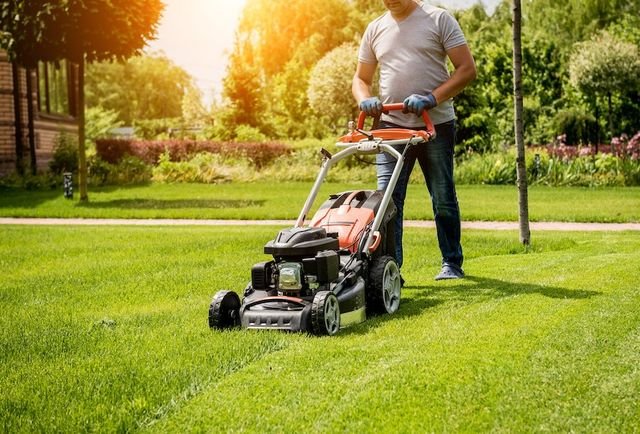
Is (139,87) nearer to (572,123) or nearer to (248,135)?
(248,135)

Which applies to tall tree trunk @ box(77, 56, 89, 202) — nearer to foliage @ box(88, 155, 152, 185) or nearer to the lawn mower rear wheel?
foliage @ box(88, 155, 152, 185)

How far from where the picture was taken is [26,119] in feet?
83.7

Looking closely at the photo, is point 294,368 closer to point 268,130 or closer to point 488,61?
point 488,61

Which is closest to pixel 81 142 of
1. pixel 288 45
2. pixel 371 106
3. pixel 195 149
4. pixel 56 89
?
pixel 195 149

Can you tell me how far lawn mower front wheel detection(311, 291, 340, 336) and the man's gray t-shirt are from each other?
79.2 inches

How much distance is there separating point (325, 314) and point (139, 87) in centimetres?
9311

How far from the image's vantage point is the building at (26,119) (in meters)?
24.8

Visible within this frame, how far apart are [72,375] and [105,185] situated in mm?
19570

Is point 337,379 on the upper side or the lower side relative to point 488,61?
lower

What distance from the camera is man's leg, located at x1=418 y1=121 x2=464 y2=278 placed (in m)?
6.99

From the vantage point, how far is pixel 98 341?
5.29 meters

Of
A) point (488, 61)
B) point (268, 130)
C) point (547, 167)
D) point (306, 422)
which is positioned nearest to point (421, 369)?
point (306, 422)

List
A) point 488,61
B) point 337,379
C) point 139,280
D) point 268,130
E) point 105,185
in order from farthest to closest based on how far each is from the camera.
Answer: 1. point 268,130
2. point 488,61
3. point 105,185
4. point 139,280
5. point 337,379

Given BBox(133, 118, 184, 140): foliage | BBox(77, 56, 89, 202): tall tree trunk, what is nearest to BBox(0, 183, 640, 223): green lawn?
BBox(77, 56, 89, 202): tall tree trunk
